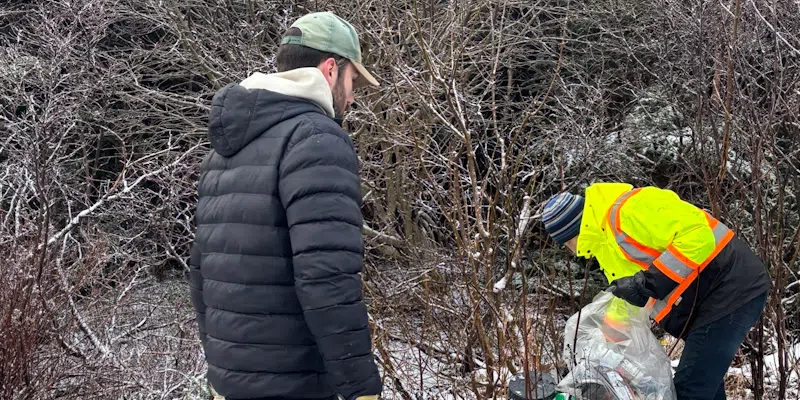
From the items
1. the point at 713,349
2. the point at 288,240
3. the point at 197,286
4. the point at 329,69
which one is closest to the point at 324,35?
the point at 329,69

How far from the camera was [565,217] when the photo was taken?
274 centimetres

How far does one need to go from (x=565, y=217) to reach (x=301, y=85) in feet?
4.42

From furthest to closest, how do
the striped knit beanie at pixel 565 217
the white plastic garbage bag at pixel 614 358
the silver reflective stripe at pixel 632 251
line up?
the striped knit beanie at pixel 565 217
the silver reflective stripe at pixel 632 251
the white plastic garbage bag at pixel 614 358

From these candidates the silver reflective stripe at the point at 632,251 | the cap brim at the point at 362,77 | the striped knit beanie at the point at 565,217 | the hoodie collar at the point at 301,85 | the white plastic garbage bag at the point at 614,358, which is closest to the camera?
the hoodie collar at the point at 301,85

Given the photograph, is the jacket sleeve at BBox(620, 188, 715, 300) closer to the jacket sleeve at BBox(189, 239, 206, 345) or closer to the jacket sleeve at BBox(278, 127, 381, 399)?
the jacket sleeve at BBox(278, 127, 381, 399)

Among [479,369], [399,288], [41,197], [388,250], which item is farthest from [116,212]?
[479,369]

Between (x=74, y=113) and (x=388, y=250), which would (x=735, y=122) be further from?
(x=74, y=113)

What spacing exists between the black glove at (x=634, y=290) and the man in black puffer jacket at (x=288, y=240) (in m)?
1.18

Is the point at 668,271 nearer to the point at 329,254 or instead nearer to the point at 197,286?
the point at 329,254

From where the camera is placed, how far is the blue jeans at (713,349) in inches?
105

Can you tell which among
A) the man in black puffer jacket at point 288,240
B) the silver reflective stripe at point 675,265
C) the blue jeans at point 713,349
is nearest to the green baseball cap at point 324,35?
the man in black puffer jacket at point 288,240

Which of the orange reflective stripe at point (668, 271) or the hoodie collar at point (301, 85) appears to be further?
the orange reflective stripe at point (668, 271)

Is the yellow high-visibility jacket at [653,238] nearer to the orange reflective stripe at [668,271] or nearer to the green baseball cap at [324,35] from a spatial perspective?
the orange reflective stripe at [668,271]

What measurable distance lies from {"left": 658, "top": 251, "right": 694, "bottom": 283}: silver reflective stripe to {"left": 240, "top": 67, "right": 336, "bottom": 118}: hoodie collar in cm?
143
